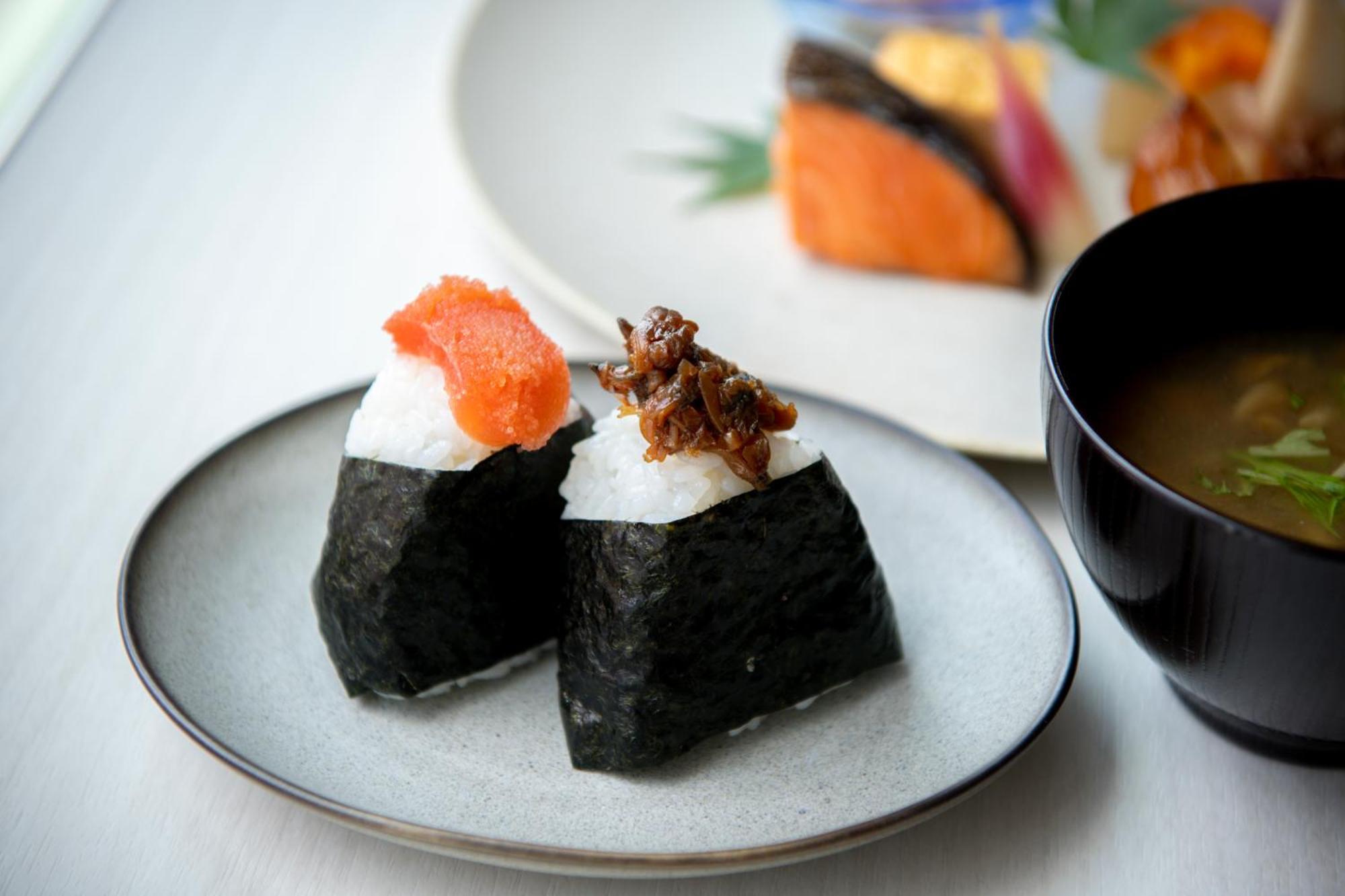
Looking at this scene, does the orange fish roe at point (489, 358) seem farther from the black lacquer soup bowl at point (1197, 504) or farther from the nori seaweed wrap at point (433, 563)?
the black lacquer soup bowl at point (1197, 504)

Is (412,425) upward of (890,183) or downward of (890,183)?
upward

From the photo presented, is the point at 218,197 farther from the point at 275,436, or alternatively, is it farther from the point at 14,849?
the point at 14,849

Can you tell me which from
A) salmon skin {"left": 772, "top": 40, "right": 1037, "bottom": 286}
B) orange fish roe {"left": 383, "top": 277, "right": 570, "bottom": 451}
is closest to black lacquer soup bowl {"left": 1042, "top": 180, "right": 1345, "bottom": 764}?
orange fish roe {"left": 383, "top": 277, "right": 570, "bottom": 451}

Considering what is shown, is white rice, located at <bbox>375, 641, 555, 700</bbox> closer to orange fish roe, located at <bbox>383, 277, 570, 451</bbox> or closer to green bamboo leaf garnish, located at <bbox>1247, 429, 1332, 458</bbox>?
orange fish roe, located at <bbox>383, 277, 570, 451</bbox>

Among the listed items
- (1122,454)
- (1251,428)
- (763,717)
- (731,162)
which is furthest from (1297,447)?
(731,162)

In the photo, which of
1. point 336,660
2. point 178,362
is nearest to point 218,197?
point 178,362

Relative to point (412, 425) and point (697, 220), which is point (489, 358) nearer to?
point (412, 425)

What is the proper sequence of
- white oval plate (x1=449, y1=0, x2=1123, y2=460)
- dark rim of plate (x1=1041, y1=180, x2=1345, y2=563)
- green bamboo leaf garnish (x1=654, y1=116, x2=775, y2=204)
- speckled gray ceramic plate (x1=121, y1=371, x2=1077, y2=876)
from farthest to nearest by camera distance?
green bamboo leaf garnish (x1=654, y1=116, x2=775, y2=204), white oval plate (x1=449, y1=0, x2=1123, y2=460), speckled gray ceramic plate (x1=121, y1=371, x2=1077, y2=876), dark rim of plate (x1=1041, y1=180, x2=1345, y2=563)
